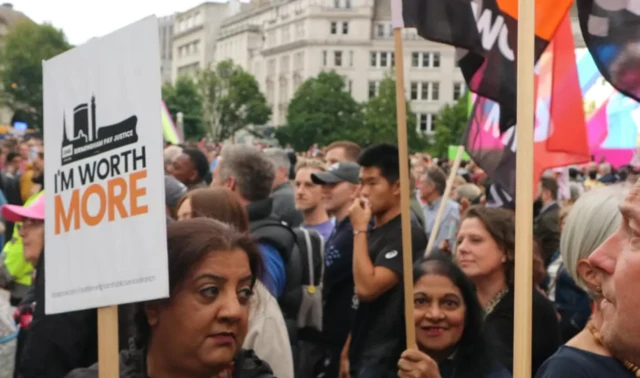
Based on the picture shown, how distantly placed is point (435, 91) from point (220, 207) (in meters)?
99.1

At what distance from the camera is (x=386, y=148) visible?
517 cm

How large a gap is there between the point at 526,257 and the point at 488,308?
253 cm

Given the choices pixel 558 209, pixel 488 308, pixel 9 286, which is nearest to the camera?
pixel 488 308

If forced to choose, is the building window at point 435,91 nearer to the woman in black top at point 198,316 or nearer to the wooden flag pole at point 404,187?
the wooden flag pole at point 404,187

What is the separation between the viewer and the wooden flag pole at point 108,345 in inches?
103

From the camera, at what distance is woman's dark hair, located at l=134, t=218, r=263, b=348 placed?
271 centimetres

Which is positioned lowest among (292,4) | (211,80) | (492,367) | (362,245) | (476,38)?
(492,367)

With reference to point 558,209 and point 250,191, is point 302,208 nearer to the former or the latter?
point 250,191

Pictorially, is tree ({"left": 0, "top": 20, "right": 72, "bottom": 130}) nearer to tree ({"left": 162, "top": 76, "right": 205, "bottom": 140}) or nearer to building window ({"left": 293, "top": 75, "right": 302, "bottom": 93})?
tree ({"left": 162, "top": 76, "right": 205, "bottom": 140})

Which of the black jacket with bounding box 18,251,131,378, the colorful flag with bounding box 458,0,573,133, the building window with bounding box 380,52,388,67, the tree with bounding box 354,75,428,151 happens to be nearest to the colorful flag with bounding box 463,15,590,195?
the colorful flag with bounding box 458,0,573,133

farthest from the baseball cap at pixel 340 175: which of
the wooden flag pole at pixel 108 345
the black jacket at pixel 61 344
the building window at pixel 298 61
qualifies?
Result: the building window at pixel 298 61

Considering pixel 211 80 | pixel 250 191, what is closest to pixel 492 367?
pixel 250 191

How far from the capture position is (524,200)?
2.04 meters

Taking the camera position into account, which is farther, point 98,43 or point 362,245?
point 362,245
